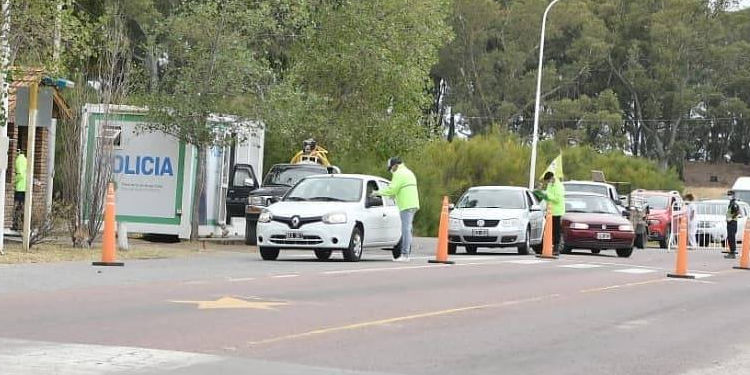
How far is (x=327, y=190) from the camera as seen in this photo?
78.6ft

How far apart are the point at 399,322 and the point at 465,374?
329 centimetres

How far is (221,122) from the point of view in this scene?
92.5 feet

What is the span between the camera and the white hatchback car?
2259 centimetres

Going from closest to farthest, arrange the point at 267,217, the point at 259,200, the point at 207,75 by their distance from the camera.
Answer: the point at 267,217 → the point at 207,75 → the point at 259,200

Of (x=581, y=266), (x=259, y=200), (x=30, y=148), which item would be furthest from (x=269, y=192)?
(x=30, y=148)

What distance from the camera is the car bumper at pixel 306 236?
22.5m

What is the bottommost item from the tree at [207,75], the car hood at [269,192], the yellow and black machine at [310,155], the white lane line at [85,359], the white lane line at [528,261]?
the white lane line at [85,359]

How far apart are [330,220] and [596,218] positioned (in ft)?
36.0

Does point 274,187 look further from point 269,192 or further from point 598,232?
point 598,232

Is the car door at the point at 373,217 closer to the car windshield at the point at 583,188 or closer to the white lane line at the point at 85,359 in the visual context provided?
the white lane line at the point at 85,359

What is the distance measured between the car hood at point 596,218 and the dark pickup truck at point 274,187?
592 cm

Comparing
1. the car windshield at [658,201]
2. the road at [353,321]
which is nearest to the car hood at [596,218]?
the road at [353,321]

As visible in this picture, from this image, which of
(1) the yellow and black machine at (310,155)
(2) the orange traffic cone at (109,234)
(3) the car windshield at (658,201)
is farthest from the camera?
(3) the car windshield at (658,201)

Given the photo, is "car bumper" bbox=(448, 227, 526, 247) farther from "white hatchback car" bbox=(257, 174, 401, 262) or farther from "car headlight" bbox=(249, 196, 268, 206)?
"white hatchback car" bbox=(257, 174, 401, 262)
